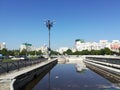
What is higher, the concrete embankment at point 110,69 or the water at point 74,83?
the concrete embankment at point 110,69

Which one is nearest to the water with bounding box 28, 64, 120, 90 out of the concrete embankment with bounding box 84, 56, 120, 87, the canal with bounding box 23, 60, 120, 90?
the canal with bounding box 23, 60, 120, 90

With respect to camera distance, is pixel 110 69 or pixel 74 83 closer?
pixel 74 83

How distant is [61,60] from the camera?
93500mm

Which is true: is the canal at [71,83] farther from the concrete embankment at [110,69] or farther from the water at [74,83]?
the concrete embankment at [110,69]

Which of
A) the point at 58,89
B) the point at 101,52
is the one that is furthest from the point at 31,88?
the point at 101,52

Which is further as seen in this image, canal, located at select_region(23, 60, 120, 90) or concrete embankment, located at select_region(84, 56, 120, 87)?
concrete embankment, located at select_region(84, 56, 120, 87)

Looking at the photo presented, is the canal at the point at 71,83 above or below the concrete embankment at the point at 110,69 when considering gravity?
below

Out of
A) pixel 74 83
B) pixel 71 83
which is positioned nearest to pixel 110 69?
pixel 74 83

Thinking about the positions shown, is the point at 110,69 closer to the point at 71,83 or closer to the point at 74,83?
the point at 74,83

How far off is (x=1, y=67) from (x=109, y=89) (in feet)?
33.7

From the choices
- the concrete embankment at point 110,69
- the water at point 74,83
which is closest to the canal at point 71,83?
the water at point 74,83

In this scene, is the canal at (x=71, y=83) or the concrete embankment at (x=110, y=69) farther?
the concrete embankment at (x=110, y=69)

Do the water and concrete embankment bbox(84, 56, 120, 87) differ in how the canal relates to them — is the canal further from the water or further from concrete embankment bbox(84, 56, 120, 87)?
concrete embankment bbox(84, 56, 120, 87)

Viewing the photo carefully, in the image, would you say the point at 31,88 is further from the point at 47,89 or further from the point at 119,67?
the point at 119,67
